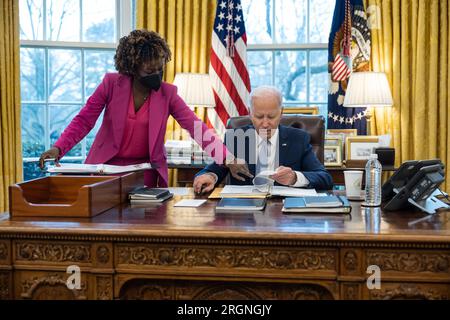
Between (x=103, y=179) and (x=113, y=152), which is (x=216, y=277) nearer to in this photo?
(x=103, y=179)

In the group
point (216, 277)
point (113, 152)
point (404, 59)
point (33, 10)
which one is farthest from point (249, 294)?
point (33, 10)

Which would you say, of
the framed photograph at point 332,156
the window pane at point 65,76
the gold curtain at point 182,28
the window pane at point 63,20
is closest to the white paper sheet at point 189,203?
the framed photograph at point 332,156

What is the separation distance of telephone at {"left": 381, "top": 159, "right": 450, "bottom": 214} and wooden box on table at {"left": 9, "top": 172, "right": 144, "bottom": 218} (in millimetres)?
1037

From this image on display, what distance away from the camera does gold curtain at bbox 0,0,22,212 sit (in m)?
4.34

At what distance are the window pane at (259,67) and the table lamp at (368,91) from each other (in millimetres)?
911

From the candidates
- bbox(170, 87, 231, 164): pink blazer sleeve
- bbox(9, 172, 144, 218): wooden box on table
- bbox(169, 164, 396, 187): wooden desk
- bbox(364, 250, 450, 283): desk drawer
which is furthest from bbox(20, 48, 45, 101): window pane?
bbox(364, 250, 450, 283): desk drawer

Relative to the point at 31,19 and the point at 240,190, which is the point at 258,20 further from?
the point at 240,190

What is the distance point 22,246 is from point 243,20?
3201 millimetres

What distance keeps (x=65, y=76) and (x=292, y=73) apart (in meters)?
2.02

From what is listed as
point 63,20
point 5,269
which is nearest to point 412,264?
point 5,269

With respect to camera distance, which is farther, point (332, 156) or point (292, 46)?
point (292, 46)

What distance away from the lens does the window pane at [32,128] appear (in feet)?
15.6

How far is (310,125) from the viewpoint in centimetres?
316

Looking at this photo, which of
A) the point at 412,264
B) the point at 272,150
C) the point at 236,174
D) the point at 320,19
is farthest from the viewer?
the point at 320,19
